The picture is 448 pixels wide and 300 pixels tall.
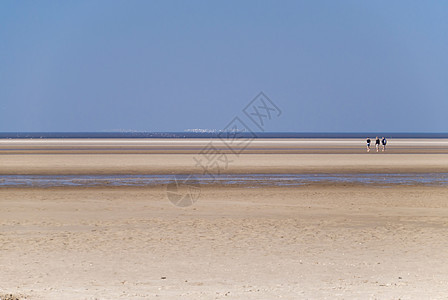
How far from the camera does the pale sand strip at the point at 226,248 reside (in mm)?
8914

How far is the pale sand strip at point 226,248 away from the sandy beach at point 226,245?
1.0 inches

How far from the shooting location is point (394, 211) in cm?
1745

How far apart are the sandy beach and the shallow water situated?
423 cm

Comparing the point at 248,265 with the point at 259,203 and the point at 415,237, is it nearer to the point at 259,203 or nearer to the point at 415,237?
the point at 415,237

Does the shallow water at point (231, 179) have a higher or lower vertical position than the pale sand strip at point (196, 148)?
lower

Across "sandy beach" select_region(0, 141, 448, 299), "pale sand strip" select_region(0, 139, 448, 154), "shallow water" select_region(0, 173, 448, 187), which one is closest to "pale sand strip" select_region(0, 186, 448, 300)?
"sandy beach" select_region(0, 141, 448, 299)

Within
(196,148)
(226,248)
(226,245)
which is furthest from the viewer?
(196,148)

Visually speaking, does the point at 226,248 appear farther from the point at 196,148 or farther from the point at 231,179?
the point at 196,148

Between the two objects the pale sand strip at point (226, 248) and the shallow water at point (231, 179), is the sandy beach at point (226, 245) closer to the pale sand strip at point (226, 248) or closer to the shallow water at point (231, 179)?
the pale sand strip at point (226, 248)

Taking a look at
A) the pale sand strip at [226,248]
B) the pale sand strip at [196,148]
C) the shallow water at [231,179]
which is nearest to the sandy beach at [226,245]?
the pale sand strip at [226,248]

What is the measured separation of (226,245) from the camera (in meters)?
12.3

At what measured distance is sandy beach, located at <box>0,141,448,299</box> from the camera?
8.93m

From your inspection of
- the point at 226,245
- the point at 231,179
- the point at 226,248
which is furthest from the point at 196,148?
the point at 226,248

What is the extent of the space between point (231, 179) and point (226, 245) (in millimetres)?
16194
